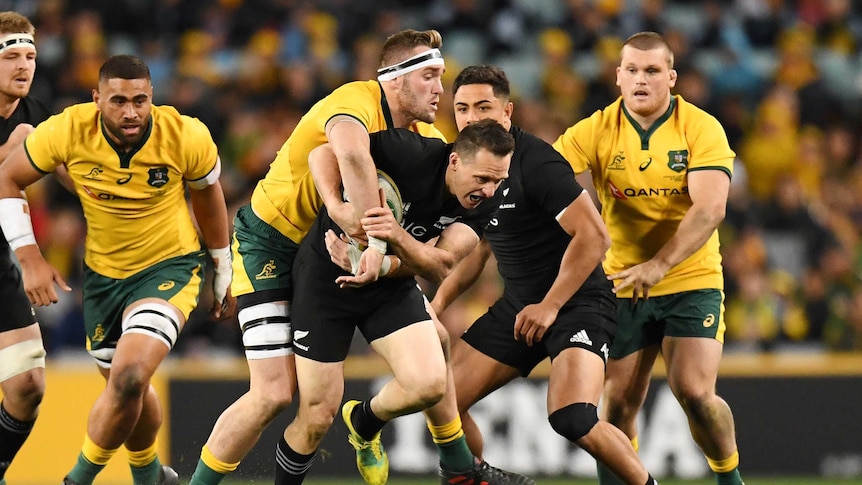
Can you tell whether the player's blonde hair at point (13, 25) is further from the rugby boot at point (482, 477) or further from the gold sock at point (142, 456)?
the rugby boot at point (482, 477)

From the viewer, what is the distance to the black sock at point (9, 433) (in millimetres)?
7941

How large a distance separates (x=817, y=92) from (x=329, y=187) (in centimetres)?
1038

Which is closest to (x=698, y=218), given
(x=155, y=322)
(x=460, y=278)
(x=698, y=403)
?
(x=698, y=403)

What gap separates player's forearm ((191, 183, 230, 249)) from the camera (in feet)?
26.3

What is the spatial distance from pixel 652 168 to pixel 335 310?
2122 millimetres

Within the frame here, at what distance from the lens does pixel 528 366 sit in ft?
25.6

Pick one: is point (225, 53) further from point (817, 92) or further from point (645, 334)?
point (645, 334)

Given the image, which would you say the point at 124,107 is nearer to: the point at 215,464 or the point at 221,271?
the point at 221,271

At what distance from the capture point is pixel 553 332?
24.9ft

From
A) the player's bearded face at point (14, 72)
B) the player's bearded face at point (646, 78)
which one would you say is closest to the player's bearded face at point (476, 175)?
the player's bearded face at point (646, 78)

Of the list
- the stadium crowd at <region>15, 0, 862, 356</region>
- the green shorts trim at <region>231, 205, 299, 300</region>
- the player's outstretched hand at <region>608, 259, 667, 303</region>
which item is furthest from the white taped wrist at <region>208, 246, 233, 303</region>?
the stadium crowd at <region>15, 0, 862, 356</region>

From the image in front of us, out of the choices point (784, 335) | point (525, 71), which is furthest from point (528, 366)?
A: point (525, 71)

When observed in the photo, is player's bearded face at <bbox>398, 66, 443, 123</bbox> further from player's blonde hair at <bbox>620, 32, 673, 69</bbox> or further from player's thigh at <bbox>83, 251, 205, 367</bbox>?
player's thigh at <bbox>83, 251, 205, 367</bbox>

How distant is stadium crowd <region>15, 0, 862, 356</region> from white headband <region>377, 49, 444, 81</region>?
5495 mm
